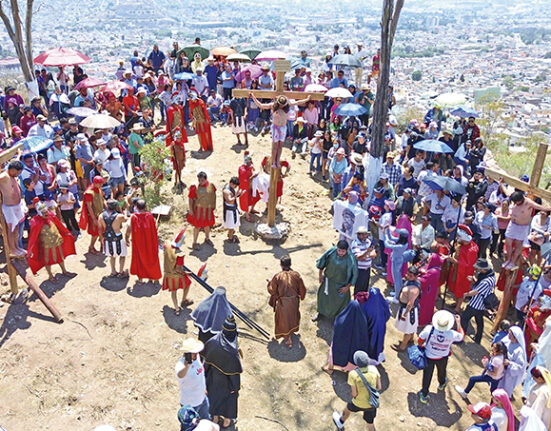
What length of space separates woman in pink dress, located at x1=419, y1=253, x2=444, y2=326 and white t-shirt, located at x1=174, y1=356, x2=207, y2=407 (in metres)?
4.23

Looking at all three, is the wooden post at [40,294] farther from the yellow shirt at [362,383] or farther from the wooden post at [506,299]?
the wooden post at [506,299]

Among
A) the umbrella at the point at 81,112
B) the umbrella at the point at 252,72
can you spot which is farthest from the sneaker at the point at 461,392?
the umbrella at the point at 252,72

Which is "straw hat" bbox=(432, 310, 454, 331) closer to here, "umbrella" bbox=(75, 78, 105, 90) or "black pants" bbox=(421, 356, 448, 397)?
"black pants" bbox=(421, 356, 448, 397)

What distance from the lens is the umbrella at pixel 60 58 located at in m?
14.5

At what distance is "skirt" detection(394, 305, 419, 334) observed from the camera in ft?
26.3

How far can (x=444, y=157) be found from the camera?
13.5 meters

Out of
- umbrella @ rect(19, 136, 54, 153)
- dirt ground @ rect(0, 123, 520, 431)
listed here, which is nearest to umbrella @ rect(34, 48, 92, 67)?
umbrella @ rect(19, 136, 54, 153)

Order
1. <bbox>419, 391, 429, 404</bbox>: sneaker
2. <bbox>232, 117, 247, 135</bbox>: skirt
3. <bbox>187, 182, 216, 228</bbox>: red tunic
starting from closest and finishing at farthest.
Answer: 1. <bbox>419, 391, 429, 404</bbox>: sneaker
2. <bbox>187, 182, 216, 228</bbox>: red tunic
3. <bbox>232, 117, 247, 135</bbox>: skirt

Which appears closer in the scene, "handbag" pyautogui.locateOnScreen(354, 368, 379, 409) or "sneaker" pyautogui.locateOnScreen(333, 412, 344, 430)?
"handbag" pyautogui.locateOnScreen(354, 368, 379, 409)

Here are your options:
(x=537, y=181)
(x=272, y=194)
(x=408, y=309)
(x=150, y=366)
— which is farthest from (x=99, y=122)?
(x=537, y=181)

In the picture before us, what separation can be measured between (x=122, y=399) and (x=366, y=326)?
3.69m

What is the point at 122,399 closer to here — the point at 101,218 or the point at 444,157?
the point at 101,218

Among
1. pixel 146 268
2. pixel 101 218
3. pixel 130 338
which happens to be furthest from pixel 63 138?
pixel 130 338

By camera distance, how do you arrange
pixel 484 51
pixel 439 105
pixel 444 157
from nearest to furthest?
pixel 444 157, pixel 439 105, pixel 484 51
